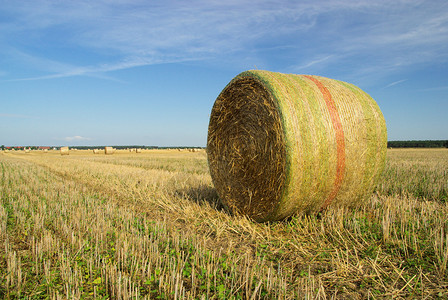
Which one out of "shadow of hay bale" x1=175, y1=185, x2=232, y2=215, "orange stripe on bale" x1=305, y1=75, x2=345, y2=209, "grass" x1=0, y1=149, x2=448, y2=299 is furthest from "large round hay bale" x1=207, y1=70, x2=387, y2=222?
"shadow of hay bale" x1=175, y1=185, x2=232, y2=215

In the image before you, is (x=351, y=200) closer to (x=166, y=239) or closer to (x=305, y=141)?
(x=305, y=141)

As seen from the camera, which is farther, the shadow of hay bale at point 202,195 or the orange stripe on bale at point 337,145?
the shadow of hay bale at point 202,195

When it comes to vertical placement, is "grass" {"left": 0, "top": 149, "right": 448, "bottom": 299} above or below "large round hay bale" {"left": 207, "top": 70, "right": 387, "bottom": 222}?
below

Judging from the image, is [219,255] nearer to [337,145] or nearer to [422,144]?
[337,145]

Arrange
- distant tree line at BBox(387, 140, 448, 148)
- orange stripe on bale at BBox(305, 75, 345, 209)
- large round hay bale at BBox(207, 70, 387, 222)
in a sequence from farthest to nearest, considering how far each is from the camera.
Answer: distant tree line at BBox(387, 140, 448, 148) → orange stripe on bale at BBox(305, 75, 345, 209) → large round hay bale at BBox(207, 70, 387, 222)

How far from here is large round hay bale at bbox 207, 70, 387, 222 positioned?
414 centimetres

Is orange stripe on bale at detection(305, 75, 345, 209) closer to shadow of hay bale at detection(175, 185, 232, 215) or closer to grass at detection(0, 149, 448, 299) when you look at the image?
grass at detection(0, 149, 448, 299)

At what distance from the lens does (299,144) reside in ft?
13.4

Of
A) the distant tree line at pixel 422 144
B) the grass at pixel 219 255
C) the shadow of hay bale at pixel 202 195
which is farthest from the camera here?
the distant tree line at pixel 422 144

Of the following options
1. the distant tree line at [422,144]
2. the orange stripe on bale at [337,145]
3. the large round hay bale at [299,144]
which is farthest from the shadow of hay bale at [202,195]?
the distant tree line at [422,144]

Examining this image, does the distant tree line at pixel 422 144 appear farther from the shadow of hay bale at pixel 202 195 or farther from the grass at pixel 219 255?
the grass at pixel 219 255

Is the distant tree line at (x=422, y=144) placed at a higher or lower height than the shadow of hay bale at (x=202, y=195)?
higher

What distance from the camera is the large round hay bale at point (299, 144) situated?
4137 millimetres

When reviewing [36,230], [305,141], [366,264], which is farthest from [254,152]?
[36,230]
